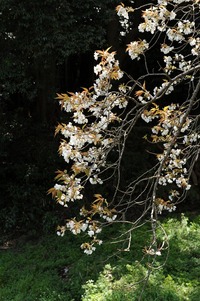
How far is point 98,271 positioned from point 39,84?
107 inches

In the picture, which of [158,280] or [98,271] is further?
[98,271]

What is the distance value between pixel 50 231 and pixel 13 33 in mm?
2931

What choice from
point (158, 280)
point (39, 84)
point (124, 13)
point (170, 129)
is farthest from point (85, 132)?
point (39, 84)

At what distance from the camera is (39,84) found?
559 centimetres

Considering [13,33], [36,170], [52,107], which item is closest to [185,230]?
[36,170]

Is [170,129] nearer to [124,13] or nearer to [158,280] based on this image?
[124,13]

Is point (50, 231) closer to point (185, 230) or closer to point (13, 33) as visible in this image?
point (185, 230)

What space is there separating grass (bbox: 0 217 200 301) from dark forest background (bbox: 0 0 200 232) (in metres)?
0.91

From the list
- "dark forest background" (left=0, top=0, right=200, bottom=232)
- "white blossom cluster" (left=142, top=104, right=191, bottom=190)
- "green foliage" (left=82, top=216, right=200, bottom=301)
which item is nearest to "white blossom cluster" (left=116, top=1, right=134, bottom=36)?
"dark forest background" (left=0, top=0, right=200, bottom=232)

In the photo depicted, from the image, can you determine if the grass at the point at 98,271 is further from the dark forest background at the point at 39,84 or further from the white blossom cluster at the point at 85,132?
the white blossom cluster at the point at 85,132

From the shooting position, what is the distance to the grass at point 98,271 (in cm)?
391

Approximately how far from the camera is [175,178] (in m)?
3.28

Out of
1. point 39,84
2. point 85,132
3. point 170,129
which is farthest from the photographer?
point 39,84

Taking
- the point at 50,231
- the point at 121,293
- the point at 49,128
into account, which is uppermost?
the point at 49,128
